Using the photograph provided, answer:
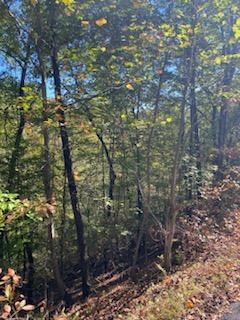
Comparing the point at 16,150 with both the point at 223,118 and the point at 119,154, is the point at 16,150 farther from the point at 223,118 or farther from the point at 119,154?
the point at 223,118

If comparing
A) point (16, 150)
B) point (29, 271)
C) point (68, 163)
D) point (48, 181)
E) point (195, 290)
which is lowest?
point (29, 271)

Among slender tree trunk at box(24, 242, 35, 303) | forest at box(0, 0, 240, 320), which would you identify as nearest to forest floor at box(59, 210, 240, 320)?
forest at box(0, 0, 240, 320)

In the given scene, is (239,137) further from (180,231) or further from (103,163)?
(180,231)

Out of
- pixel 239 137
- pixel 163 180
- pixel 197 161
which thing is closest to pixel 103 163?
pixel 163 180

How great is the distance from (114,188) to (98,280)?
4527 mm

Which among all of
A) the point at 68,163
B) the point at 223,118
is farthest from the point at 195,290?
the point at 223,118

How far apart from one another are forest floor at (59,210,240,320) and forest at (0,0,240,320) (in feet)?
0.14

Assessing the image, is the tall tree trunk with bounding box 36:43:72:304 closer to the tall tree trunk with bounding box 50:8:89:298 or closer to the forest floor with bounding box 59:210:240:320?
the tall tree trunk with bounding box 50:8:89:298

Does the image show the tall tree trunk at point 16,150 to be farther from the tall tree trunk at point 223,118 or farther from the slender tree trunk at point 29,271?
the tall tree trunk at point 223,118

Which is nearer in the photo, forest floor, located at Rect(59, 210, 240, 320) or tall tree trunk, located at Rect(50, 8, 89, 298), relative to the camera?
forest floor, located at Rect(59, 210, 240, 320)

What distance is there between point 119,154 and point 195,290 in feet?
33.4

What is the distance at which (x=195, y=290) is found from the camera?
262 inches

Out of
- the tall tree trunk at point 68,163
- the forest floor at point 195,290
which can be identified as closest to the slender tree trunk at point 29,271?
the tall tree trunk at point 68,163

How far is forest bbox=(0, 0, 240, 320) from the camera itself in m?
8.56
